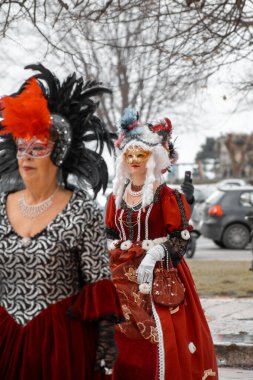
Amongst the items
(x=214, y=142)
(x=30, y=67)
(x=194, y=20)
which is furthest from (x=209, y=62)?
(x=214, y=142)

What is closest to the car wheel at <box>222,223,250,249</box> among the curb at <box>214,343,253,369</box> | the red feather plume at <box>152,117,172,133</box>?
the curb at <box>214,343,253,369</box>

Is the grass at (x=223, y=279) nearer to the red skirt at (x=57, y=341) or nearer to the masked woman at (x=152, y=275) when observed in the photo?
the masked woman at (x=152, y=275)

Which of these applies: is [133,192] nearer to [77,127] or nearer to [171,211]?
[171,211]

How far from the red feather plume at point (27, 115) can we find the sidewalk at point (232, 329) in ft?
15.5

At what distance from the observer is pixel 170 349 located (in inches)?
295

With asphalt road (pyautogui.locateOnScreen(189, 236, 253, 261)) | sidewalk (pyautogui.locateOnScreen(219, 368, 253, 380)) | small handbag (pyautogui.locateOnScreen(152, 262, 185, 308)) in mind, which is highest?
small handbag (pyautogui.locateOnScreen(152, 262, 185, 308))

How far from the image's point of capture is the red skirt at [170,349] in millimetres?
7473

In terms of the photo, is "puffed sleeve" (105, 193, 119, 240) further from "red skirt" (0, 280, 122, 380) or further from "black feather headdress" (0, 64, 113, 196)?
"red skirt" (0, 280, 122, 380)

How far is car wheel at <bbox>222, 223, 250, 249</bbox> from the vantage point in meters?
25.3

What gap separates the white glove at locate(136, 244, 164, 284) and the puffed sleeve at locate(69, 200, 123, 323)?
239cm

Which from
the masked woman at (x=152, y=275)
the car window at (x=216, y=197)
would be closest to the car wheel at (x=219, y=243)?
the car window at (x=216, y=197)

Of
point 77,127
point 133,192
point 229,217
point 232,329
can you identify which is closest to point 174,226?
point 133,192

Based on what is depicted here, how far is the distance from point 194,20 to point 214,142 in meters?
81.2

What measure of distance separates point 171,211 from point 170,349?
0.98 metres
